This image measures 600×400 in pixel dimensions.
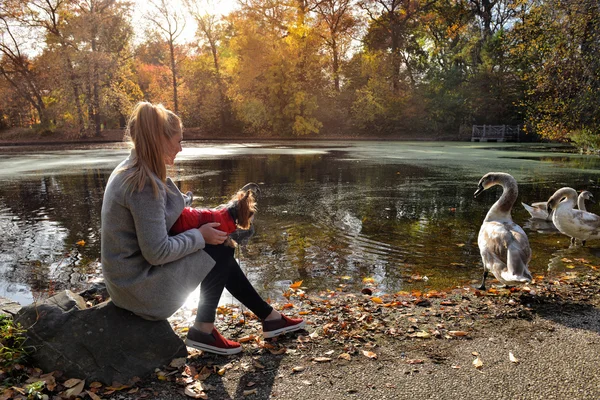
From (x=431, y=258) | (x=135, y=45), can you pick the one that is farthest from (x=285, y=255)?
(x=135, y=45)

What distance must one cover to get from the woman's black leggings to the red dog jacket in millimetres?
155

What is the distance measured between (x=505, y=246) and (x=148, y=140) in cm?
363

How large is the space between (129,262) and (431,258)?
4655 mm

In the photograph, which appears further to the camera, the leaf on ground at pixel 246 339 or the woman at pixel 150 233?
the leaf on ground at pixel 246 339

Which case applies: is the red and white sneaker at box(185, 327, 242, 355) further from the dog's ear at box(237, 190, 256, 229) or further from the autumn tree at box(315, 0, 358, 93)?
the autumn tree at box(315, 0, 358, 93)

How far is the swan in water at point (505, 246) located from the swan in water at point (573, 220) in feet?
6.97

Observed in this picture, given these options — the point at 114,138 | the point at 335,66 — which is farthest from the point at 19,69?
the point at 335,66

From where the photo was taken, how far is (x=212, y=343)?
3158 mm

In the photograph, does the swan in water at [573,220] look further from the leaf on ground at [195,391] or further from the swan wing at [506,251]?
the leaf on ground at [195,391]

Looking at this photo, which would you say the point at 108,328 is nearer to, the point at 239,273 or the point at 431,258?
the point at 239,273

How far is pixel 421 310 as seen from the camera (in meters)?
4.07

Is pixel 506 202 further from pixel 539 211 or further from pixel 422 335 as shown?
pixel 539 211

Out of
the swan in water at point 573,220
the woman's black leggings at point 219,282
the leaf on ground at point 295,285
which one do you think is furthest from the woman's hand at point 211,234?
the swan in water at point 573,220

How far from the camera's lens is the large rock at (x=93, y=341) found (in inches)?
107
